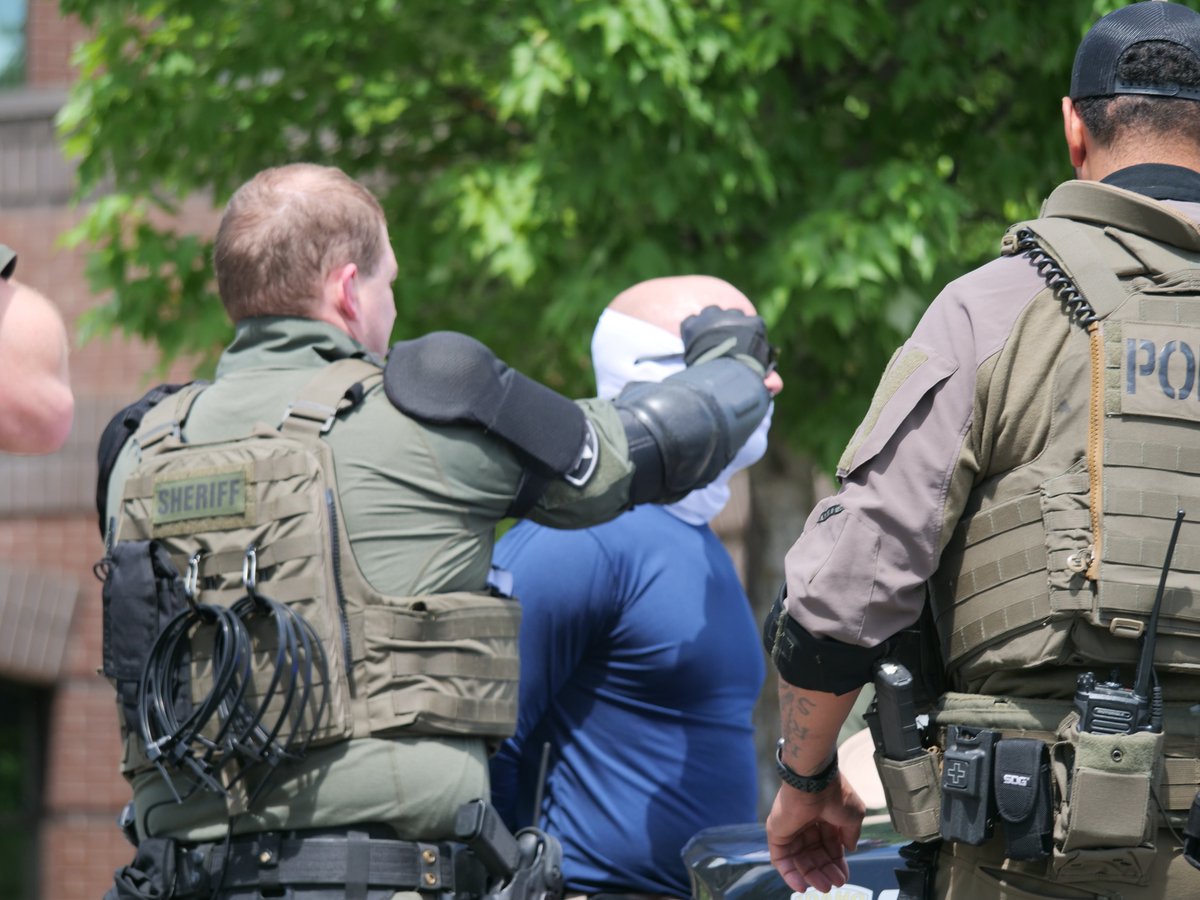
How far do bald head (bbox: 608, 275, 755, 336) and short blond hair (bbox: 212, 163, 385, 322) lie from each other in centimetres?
81

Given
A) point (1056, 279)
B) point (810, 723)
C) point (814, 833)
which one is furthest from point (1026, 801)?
point (1056, 279)

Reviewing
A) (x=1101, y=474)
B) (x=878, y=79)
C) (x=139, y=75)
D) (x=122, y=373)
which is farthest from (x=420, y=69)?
(x=1101, y=474)

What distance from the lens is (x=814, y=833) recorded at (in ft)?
8.54

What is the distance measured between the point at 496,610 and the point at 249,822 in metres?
0.51

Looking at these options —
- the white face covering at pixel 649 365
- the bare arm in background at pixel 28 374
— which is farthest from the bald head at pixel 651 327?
the bare arm in background at pixel 28 374

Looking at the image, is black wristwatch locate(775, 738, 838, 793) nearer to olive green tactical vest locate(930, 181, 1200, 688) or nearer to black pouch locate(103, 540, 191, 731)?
olive green tactical vest locate(930, 181, 1200, 688)

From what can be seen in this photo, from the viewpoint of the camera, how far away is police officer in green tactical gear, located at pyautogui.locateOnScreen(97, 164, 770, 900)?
254 centimetres

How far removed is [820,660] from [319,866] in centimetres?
84

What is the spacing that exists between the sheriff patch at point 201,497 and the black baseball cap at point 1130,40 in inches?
55.8

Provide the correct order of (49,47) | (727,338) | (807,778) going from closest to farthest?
(807,778) → (727,338) → (49,47)

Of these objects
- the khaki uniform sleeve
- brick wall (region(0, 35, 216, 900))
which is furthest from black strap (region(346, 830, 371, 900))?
brick wall (region(0, 35, 216, 900))

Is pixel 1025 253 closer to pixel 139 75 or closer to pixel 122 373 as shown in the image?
pixel 139 75

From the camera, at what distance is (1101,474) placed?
2166 mm

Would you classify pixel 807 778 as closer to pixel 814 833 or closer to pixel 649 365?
pixel 814 833
